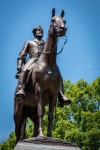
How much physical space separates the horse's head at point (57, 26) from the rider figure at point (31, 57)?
1.15 metres

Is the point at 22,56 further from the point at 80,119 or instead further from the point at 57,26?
the point at 80,119

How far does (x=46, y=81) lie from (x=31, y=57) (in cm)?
148

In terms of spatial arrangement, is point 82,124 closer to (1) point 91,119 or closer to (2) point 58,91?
(1) point 91,119

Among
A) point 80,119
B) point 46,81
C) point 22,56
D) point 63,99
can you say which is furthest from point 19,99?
point 80,119

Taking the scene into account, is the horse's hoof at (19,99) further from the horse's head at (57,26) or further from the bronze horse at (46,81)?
the horse's head at (57,26)

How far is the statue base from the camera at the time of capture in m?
9.13

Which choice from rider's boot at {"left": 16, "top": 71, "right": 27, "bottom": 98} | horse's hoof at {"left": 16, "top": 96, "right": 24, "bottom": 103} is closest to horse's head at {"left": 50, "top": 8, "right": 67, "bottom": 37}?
rider's boot at {"left": 16, "top": 71, "right": 27, "bottom": 98}

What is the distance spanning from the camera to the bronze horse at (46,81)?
10008 millimetres

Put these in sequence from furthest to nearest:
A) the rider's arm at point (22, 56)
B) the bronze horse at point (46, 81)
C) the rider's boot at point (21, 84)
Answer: the rider's arm at point (22, 56), the rider's boot at point (21, 84), the bronze horse at point (46, 81)

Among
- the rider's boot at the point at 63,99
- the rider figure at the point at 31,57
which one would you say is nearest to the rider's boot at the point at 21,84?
the rider figure at the point at 31,57

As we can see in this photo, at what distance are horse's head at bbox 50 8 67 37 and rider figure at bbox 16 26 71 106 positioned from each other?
1148 millimetres

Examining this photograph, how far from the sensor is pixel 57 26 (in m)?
10.0

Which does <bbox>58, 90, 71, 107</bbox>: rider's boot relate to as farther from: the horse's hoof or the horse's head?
the horse's head

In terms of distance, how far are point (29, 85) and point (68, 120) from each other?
63.6ft
